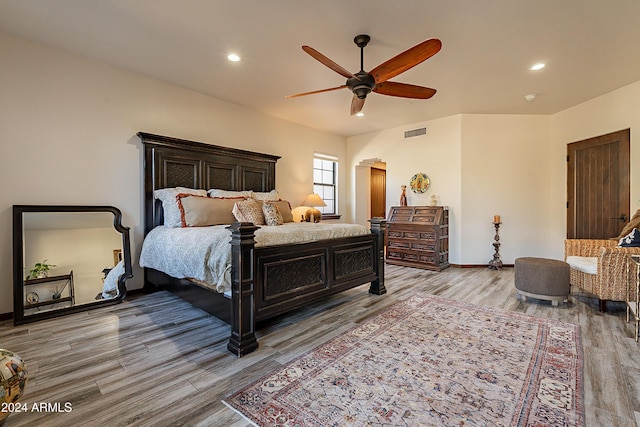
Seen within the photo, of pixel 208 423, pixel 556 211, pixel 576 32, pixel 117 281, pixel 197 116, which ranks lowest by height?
pixel 208 423

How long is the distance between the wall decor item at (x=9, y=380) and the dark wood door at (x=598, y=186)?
638 centimetres

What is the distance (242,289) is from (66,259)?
7.75 ft

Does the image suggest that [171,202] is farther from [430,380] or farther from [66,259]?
[430,380]

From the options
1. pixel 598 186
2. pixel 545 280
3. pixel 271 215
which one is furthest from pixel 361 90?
pixel 598 186

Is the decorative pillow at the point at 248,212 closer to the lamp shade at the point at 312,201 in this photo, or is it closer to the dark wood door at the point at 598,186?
the lamp shade at the point at 312,201

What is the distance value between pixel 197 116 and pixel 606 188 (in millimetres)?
6296

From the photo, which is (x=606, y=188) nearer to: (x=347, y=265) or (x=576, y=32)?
(x=576, y=32)

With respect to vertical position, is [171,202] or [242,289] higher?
[171,202]

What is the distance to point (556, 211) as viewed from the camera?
5219mm

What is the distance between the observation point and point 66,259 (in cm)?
312

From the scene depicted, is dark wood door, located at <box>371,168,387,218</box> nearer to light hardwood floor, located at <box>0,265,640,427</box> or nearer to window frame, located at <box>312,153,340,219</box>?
window frame, located at <box>312,153,340,219</box>

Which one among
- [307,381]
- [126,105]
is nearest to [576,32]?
[307,381]

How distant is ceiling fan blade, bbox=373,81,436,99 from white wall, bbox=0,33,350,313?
9.07 feet

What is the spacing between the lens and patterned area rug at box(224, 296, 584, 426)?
1.53 meters
